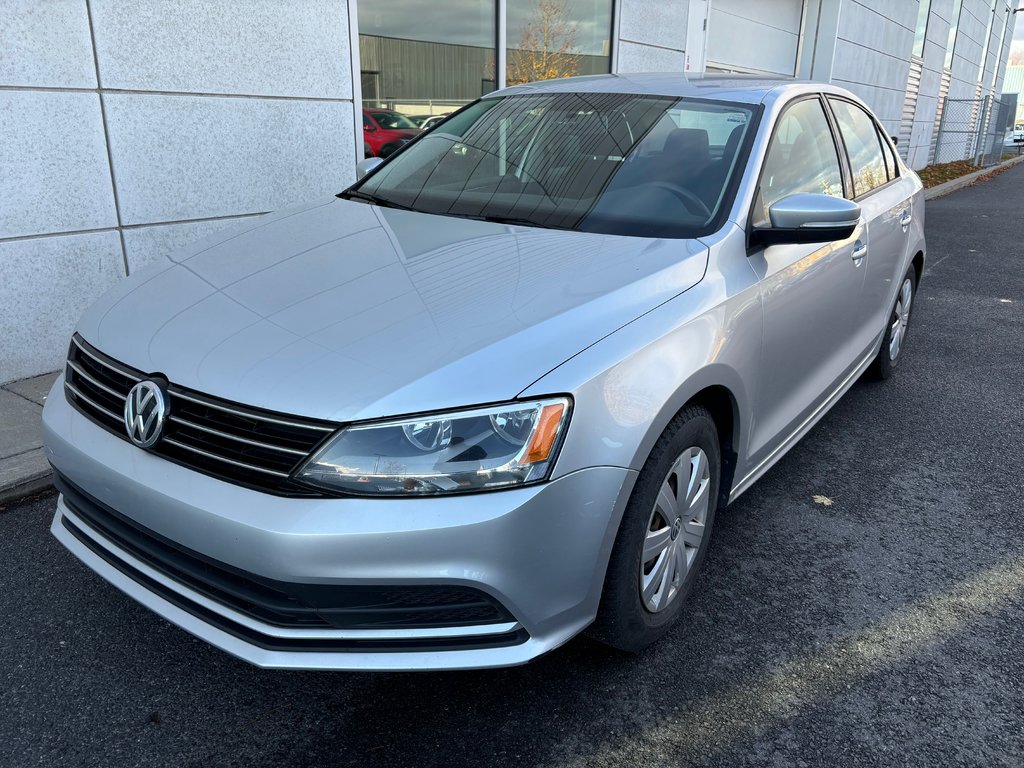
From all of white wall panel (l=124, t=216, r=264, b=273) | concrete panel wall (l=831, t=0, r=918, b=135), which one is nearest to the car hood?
A: white wall panel (l=124, t=216, r=264, b=273)

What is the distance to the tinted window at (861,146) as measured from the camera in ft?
12.6

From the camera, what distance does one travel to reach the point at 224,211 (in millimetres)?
5578

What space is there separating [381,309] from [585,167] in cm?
123

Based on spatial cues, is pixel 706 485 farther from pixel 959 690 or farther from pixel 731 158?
pixel 731 158

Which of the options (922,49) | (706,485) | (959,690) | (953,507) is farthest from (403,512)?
(922,49)

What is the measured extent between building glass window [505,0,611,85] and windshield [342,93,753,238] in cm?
511

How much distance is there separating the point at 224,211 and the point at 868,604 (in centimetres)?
456

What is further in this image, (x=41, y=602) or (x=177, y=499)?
(x=41, y=602)

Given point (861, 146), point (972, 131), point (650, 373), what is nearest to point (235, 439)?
point (650, 373)

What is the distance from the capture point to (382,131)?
6.82 m

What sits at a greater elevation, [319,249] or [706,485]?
[319,249]

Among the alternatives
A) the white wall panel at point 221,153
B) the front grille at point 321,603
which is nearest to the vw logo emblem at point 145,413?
the front grille at point 321,603

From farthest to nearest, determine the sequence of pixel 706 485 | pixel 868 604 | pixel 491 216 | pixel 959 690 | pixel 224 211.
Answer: pixel 224 211, pixel 491 216, pixel 868 604, pixel 706 485, pixel 959 690

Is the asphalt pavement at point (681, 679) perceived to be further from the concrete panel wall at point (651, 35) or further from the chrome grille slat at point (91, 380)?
the concrete panel wall at point (651, 35)
